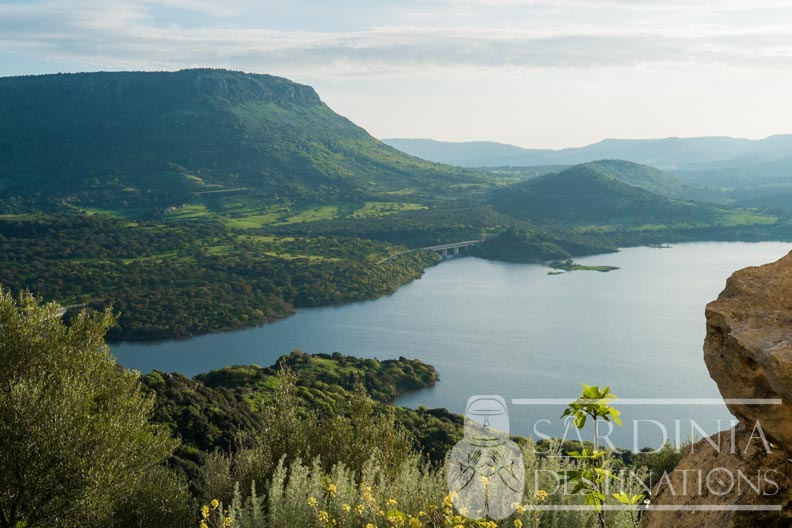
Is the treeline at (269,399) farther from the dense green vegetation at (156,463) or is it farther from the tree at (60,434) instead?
the tree at (60,434)

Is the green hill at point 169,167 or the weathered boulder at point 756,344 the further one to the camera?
the green hill at point 169,167

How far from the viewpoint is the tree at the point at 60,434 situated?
9.92 meters

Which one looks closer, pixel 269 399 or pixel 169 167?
pixel 269 399

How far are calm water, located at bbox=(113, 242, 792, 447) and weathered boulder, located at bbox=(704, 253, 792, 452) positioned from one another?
41904 mm

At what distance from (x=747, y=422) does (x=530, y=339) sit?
70177 millimetres

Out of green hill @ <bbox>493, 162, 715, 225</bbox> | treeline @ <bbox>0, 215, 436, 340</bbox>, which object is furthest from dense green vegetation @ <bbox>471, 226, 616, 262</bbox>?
green hill @ <bbox>493, 162, 715, 225</bbox>

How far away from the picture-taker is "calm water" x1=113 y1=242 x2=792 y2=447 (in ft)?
181

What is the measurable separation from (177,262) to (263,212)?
47.8 metres

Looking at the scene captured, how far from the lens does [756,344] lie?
3445 mm

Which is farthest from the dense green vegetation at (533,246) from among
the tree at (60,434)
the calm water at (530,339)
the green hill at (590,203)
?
the tree at (60,434)
